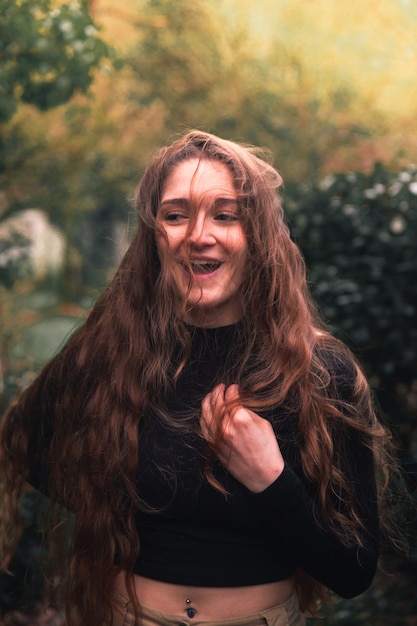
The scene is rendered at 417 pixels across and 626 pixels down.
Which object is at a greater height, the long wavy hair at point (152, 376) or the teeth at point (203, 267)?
the teeth at point (203, 267)

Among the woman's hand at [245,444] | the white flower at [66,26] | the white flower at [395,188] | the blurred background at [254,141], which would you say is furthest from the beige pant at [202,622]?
the white flower at [395,188]

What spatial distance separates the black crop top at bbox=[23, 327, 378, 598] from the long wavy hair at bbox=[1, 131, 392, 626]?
32mm

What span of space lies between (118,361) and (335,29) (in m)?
4.85

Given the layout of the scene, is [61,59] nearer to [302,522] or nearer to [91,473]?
[91,473]

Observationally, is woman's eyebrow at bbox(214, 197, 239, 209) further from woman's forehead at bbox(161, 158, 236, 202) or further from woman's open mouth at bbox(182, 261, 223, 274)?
woman's open mouth at bbox(182, 261, 223, 274)

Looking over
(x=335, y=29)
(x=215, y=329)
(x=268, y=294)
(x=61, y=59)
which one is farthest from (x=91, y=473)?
(x=335, y=29)

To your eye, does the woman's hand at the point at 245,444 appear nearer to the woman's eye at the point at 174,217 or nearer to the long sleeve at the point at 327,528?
the long sleeve at the point at 327,528

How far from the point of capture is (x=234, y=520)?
185cm

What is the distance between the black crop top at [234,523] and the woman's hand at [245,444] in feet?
0.09

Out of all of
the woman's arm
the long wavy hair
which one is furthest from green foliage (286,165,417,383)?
the woman's arm

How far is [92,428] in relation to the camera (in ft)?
6.75

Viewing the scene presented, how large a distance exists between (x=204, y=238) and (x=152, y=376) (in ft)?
1.15

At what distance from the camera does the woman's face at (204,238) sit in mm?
1938

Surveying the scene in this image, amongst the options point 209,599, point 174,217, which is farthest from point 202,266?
point 209,599
